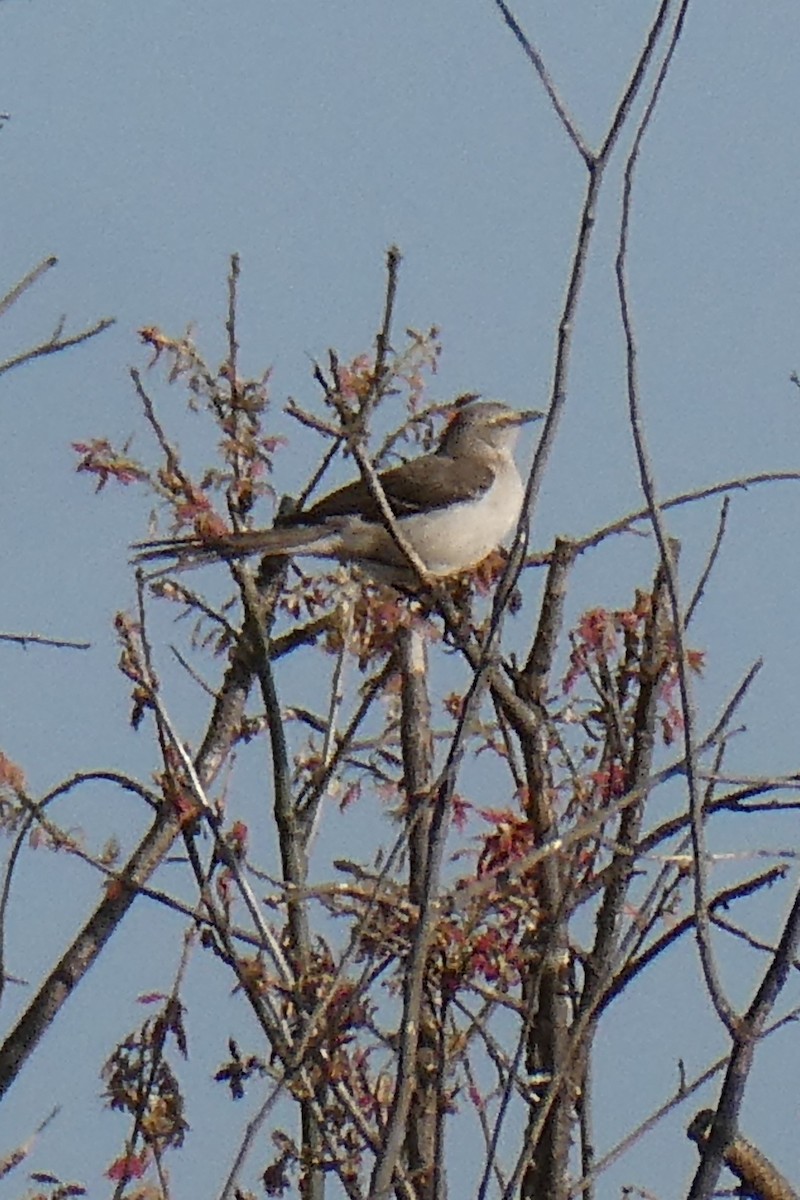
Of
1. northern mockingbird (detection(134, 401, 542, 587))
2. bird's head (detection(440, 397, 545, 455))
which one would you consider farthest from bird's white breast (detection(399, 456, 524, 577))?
bird's head (detection(440, 397, 545, 455))

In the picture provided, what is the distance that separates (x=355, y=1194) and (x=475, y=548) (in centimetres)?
375

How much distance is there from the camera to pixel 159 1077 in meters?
4.70

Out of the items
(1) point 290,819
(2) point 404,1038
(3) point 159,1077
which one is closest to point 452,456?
(1) point 290,819

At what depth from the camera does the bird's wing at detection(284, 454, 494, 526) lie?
7678mm

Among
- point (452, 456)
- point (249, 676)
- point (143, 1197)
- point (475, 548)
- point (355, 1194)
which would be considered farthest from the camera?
point (452, 456)

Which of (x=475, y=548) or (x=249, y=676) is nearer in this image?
(x=249, y=676)

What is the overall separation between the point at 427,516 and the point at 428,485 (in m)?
0.27

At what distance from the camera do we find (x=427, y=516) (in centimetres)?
766

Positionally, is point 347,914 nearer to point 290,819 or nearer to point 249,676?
point 290,819

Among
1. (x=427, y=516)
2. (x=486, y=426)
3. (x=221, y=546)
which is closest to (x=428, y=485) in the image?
(x=427, y=516)

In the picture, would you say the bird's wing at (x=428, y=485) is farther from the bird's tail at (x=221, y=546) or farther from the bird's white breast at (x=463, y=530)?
the bird's tail at (x=221, y=546)

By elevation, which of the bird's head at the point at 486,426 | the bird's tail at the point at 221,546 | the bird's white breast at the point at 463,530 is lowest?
the bird's tail at the point at 221,546

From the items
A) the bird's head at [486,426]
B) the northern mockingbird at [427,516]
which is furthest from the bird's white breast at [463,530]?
the bird's head at [486,426]

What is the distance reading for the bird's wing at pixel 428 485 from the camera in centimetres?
768
